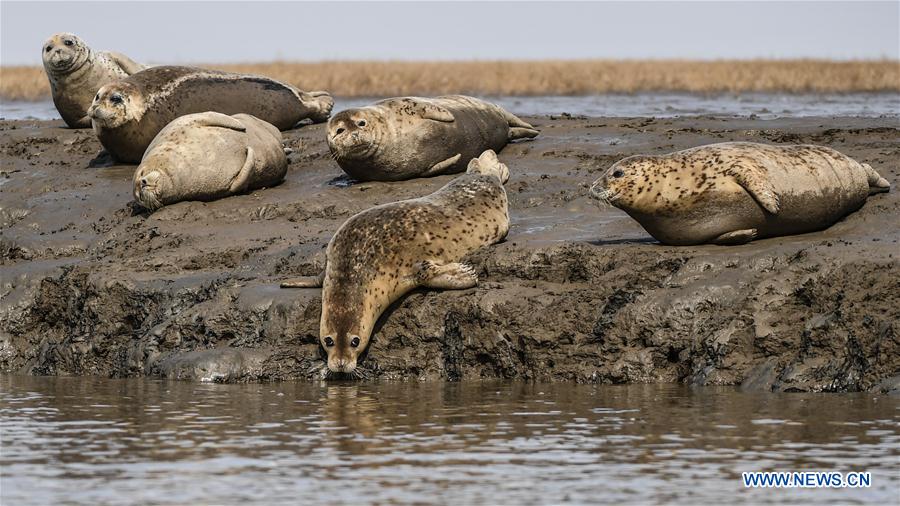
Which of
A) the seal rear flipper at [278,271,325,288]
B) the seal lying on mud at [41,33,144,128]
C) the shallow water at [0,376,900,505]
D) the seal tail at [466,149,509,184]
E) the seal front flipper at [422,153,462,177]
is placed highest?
the seal lying on mud at [41,33,144,128]

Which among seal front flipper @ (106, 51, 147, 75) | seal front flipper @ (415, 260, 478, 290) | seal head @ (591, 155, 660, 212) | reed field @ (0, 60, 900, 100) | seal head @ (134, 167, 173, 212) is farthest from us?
reed field @ (0, 60, 900, 100)

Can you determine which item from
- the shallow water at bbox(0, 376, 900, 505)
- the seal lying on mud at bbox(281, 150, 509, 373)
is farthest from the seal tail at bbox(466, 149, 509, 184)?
the shallow water at bbox(0, 376, 900, 505)

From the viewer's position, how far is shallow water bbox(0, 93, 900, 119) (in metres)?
21.5

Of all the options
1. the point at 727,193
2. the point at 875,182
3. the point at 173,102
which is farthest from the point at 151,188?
the point at 875,182

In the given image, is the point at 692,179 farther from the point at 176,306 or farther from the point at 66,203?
the point at 66,203

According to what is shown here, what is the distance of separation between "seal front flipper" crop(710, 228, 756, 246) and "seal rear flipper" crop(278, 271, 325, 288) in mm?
2489

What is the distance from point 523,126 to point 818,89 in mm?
18998

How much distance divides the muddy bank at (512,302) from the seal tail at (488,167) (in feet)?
0.44

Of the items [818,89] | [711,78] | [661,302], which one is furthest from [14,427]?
[711,78]

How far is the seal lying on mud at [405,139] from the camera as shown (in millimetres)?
13234

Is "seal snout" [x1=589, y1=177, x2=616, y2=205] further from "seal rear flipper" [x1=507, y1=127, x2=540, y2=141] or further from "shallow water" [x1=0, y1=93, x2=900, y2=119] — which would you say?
"shallow water" [x1=0, y1=93, x2=900, y2=119]

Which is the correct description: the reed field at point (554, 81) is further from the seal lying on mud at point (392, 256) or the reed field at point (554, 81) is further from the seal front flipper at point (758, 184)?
the seal front flipper at point (758, 184)

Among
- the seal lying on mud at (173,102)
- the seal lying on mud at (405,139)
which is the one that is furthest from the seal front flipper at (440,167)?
the seal lying on mud at (173,102)

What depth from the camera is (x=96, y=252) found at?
486 inches
